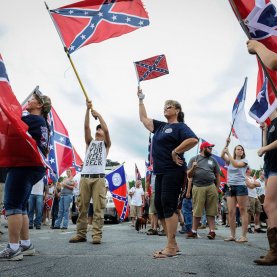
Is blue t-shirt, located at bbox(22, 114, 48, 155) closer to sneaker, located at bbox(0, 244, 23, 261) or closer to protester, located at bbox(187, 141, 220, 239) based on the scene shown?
sneaker, located at bbox(0, 244, 23, 261)

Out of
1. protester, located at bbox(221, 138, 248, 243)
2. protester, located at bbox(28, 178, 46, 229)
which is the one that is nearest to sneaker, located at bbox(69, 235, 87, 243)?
protester, located at bbox(221, 138, 248, 243)

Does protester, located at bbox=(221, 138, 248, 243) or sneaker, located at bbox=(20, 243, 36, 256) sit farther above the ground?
protester, located at bbox=(221, 138, 248, 243)

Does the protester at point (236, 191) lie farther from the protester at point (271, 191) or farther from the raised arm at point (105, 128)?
the protester at point (271, 191)

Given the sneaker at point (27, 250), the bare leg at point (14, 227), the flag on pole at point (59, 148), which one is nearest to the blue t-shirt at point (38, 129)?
the bare leg at point (14, 227)

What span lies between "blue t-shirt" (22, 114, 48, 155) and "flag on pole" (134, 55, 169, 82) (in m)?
4.62

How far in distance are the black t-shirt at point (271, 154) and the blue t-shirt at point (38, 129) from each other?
7.84 feet

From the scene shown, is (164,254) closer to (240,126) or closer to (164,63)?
(240,126)

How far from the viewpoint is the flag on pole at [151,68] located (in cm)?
879

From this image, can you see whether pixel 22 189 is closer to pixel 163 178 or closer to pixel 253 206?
pixel 163 178

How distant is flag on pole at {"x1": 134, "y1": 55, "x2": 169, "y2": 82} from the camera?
879 centimetres

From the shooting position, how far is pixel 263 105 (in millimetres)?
4355

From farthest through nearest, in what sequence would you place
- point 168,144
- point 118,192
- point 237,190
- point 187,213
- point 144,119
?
A: point 118,192
point 187,213
point 237,190
point 144,119
point 168,144

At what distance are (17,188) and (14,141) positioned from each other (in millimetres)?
481

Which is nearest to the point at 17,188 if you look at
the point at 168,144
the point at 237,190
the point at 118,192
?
the point at 168,144
